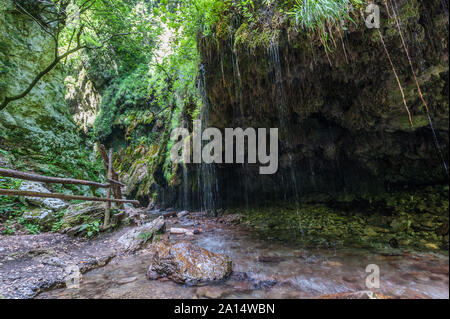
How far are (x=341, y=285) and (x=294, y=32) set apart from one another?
452cm

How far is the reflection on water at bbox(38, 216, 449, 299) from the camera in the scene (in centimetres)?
206

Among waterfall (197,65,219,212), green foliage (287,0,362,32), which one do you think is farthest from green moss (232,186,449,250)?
green foliage (287,0,362,32)

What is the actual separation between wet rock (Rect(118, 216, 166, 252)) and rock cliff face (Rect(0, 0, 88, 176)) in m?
4.86

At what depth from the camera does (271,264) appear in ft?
10.6

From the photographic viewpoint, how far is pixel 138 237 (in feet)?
15.6

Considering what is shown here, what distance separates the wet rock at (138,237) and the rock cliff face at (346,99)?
396 centimetres

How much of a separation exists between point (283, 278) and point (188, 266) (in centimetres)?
133

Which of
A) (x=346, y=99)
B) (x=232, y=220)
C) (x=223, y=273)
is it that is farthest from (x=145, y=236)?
(x=346, y=99)

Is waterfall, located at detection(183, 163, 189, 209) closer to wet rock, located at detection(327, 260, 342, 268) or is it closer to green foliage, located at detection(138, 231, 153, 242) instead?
green foliage, located at detection(138, 231, 153, 242)

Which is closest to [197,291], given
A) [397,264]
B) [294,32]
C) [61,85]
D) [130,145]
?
[397,264]

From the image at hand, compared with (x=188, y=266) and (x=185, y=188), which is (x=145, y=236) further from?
(x=185, y=188)

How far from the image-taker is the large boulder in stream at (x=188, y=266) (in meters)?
2.73

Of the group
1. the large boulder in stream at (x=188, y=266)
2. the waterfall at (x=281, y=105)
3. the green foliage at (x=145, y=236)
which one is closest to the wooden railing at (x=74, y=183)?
the green foliage at (x=145, y=236)

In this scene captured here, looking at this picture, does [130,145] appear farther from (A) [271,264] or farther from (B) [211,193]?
(A) [271,264]
